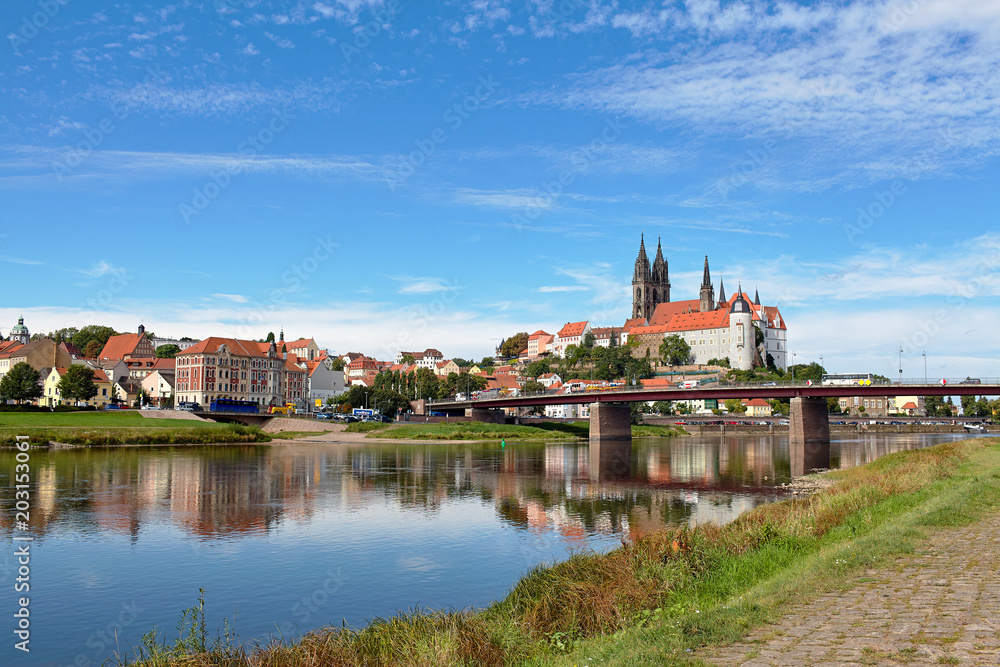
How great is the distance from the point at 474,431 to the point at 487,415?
692 inches

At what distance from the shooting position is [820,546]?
57.7 feet

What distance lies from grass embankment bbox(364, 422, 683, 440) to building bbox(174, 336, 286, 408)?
46.4 metres

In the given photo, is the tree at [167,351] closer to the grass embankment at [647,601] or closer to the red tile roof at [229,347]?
the red tile roof at [229,347]

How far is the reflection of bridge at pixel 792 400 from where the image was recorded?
265ft

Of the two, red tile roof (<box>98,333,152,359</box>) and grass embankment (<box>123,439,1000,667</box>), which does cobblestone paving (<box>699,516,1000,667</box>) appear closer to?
grass embankment (<box>123,439,1000,667</box>)

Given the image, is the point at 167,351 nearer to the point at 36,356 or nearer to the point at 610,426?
the point at 36,356

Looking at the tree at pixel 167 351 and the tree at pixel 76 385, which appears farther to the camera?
the tree at pixel 167 351

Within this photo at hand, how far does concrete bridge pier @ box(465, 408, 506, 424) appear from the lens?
127 metres

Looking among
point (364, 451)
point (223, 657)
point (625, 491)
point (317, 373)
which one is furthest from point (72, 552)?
point (317, 373)

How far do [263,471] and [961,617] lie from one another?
47.1 m

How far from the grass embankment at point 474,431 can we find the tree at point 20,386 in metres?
47.5

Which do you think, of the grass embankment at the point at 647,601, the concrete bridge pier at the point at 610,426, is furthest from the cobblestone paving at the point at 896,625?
the concrete bridge pier at the point at 610,426

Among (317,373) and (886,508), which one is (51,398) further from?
(886,508)

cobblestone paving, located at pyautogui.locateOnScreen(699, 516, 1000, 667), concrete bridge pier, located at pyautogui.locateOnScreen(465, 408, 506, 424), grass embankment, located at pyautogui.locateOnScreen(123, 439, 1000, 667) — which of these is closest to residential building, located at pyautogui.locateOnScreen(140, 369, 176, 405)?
concrete bridge pier, located at pyautogui.locateOnScreen(465, 408, 506, 424)
